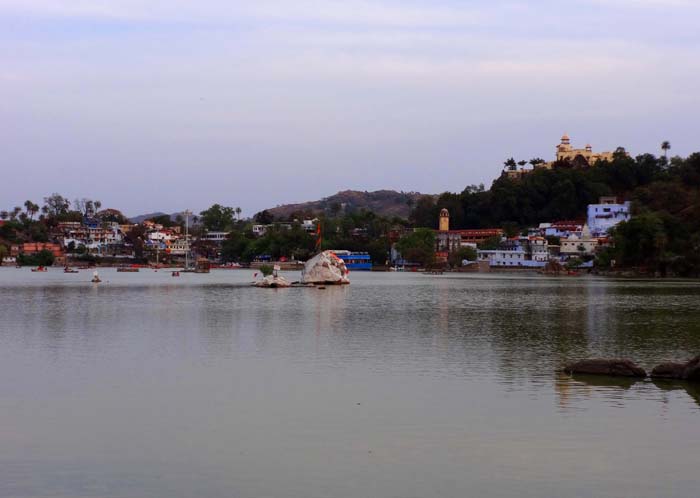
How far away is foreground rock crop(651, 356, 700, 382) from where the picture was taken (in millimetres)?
19844

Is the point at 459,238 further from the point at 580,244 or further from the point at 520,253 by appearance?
the point at 580,244

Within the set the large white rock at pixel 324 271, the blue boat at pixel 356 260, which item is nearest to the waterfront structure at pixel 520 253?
the blue boat at pixel 356 260

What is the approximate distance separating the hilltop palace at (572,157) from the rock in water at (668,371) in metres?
147

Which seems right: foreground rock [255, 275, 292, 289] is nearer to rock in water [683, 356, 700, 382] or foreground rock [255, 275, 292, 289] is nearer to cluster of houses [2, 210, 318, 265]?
rock in water [683, 356, 700, 382]

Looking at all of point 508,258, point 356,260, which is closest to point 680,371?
point 508,258

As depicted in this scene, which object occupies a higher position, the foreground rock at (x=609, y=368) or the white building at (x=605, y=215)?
the white building at (x=605, y=215)

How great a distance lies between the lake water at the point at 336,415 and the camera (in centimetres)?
1179

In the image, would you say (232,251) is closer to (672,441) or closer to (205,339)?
(205,339)

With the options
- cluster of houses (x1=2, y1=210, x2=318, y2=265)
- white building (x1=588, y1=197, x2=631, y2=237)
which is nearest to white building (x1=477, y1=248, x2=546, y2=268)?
white building (x1=588, y1=197, x2=631, y2=237)

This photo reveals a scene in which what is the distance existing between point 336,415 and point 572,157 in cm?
17015

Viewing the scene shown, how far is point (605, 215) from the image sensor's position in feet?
450

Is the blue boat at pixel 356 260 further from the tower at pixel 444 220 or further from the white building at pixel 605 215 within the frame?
the white building at pixel 605 215

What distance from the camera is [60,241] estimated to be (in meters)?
186

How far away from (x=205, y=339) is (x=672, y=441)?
1860 cm
